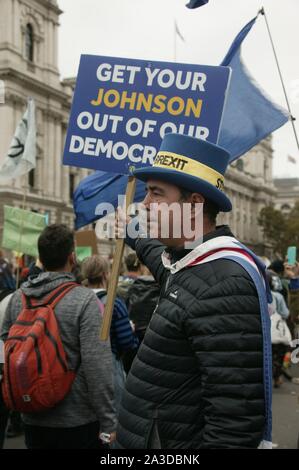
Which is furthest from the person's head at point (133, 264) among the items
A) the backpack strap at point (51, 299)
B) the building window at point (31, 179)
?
the building window at point (31, 179)

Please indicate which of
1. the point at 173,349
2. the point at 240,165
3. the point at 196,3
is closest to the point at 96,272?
the point at 196,3

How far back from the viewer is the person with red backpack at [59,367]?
2887 mm

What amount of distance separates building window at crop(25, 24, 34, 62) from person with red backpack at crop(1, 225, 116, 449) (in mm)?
38787

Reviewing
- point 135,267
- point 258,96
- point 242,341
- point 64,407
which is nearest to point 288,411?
point 135,267

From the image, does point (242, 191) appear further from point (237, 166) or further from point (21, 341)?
point (21, 341)

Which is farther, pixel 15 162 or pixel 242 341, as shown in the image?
pixel 15 162

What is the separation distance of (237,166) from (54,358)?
76364 millimetres

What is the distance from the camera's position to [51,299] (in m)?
3.05

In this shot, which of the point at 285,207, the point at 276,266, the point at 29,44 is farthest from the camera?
the point at 285,207

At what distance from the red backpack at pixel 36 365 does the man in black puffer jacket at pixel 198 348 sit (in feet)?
2.72

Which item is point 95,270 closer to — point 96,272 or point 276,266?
point 96,272

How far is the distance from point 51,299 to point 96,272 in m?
1.18

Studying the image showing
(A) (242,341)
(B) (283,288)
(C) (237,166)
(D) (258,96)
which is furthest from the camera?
(C) (237,166)

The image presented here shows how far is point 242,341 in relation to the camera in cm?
182
